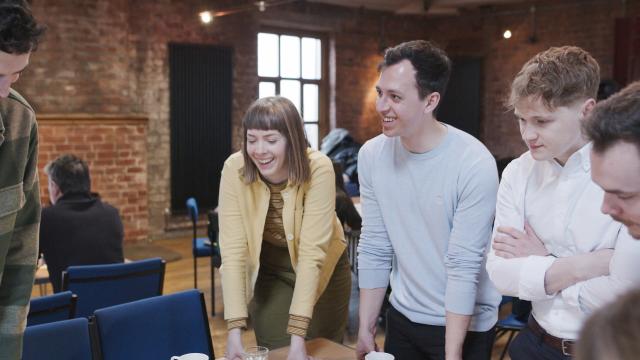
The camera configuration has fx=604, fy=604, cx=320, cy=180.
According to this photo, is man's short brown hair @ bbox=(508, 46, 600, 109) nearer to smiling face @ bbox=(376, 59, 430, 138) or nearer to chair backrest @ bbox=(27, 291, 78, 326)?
smiling face @ bbox=(376, 59, 430, 138)

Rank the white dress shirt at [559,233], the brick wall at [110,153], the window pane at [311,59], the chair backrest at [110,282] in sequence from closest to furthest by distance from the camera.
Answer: the white dress shirt at [559,233]
the chair backrest at [110,282]
the brick wall at [110,153]
the window pane at [311,59]

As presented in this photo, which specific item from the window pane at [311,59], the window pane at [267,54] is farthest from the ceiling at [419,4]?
the window pane at [267,54]

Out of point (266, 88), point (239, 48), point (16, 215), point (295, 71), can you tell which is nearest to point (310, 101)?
point (295, 71)

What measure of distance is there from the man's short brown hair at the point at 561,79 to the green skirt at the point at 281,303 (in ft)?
3.89

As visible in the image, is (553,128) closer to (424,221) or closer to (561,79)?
(561,79)

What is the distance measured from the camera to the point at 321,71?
32.2ft

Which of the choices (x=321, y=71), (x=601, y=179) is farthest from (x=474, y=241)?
(x=321, y=71)

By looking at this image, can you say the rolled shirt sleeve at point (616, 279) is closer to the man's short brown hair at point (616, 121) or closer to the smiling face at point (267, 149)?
the man's short brown hair at point (616, 121)

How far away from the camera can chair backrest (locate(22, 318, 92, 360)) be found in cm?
187

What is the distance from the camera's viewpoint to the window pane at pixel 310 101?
9672 millimetres

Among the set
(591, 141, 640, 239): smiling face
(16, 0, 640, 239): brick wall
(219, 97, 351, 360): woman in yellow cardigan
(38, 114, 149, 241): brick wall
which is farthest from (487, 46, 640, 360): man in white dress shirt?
(16, 0, 640, 239): brick wall

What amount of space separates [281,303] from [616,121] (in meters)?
1.55

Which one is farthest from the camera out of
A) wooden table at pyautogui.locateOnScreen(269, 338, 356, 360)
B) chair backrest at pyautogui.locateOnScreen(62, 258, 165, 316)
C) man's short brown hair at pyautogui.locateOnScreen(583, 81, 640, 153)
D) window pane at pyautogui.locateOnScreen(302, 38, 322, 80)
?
window pane at pyautogui.locateOnScreen(302, 38, 322, 80)

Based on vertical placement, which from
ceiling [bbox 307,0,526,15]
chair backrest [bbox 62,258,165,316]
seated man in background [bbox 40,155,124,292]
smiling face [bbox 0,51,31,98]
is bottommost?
chair backrest [bbox 62,258,165,316]
